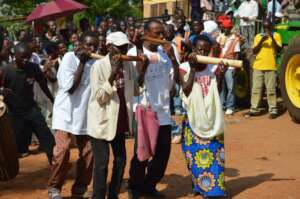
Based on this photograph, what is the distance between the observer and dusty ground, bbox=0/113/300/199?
6746mm

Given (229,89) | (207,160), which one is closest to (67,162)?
(207,160)

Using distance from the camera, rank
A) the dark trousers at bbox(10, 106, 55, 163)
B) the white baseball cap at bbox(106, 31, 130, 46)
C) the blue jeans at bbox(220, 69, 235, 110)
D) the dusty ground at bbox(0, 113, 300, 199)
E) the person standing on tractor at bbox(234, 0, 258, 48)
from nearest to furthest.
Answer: the white baseball cap at bbox(106, 31, 130, 46) → the dusty ground at bbox(0, 113, 300, 199) → the dark trousers at bbox(10, 106, 55, 163) → the blue jeans at bbox(220, 69, 235, 110) → the person standing on tractor at bbox(234, 0, 258, 48)

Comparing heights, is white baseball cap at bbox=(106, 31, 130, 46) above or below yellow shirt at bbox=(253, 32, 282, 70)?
above

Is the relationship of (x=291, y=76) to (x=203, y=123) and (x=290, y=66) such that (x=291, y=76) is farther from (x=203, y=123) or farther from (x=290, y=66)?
(x=203, y=123)

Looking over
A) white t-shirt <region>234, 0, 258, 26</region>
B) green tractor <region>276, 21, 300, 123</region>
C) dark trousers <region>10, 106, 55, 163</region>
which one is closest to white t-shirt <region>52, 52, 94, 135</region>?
dark trousers <region>10, 106, 55, 163</region>

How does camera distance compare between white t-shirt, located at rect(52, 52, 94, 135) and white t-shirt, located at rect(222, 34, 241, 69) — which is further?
white t-shirt, located at rect(222, 34, 241, 69)

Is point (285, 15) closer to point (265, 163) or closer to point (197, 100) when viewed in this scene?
point (265, 163)

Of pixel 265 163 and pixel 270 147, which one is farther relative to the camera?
pixel 270 147

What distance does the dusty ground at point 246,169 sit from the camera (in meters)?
6.75

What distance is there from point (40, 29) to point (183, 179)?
7015mm

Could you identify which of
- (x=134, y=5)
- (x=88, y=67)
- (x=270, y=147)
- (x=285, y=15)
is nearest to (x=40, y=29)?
(x=285, y=15)

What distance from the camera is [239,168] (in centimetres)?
804

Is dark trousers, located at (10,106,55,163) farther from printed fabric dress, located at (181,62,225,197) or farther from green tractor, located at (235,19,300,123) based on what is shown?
green tractor, located at (235,19,300,123)

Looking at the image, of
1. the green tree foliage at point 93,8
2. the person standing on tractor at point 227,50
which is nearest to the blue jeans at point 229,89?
the person standing on tractor at point 227,50
